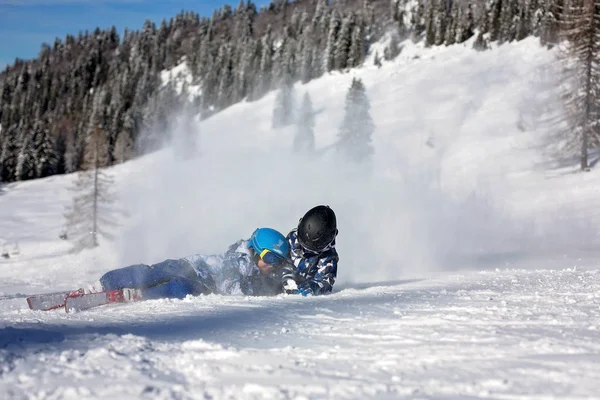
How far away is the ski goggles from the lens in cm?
738

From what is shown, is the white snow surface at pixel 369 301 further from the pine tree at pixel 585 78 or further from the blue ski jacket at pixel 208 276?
the pine tree at pixel 585 78

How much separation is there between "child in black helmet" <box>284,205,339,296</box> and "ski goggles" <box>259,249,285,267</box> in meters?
0.18

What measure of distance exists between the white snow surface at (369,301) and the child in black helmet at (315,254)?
0.48m

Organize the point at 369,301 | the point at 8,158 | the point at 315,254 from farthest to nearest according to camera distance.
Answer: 1. the point at 8,158
2. the point at 315,254
3. the point at 369,301

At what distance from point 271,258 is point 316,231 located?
725mm

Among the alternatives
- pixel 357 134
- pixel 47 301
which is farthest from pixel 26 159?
pixel 47 301

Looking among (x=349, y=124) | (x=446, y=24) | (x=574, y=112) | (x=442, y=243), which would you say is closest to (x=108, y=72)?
(x=446, y=24)

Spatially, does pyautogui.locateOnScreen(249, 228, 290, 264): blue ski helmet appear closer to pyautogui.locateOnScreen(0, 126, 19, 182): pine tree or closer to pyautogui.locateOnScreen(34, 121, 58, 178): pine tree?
pyautogui.locateOnScreen(0, 126, 19, 182): pine tree

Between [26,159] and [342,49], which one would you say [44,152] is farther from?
[342,49]

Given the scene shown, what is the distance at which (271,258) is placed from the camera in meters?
7.38

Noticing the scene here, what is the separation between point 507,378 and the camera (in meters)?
2.59

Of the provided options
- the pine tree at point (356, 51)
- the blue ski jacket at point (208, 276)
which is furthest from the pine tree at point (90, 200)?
the pine tree at point (356, 51)

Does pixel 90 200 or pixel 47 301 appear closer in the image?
pixel 47 301

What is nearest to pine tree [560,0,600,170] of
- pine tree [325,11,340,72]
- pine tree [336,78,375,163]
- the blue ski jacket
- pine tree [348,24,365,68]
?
pine tree [336,78,375,163]
